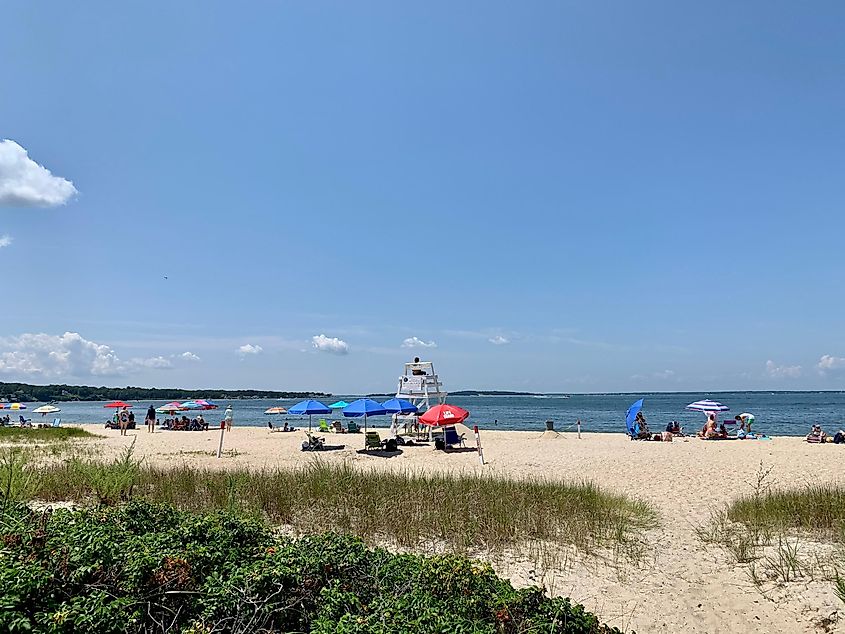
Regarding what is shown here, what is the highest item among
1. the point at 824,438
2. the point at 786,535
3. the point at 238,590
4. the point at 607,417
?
the point at 238,590

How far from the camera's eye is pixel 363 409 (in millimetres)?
20469

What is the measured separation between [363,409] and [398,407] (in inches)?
99.6

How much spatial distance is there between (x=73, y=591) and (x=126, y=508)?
208cm

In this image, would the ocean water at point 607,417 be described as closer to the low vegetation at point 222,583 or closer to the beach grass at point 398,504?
the beach grass at point 398,504

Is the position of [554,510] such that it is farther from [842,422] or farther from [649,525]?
[842,422]

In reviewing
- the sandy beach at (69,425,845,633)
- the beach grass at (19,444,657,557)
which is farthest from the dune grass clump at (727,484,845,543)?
the beach grass at (19,444,657,557)

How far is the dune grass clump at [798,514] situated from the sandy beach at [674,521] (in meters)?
0.74

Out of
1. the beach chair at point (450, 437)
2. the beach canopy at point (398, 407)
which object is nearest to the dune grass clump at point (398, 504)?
the beach chair at point (450, 437)

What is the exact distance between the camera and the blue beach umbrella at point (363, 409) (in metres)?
20.3

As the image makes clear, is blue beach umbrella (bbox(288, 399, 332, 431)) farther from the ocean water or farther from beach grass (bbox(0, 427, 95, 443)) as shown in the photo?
beach grass (bbox(0, 427, 95, 443))

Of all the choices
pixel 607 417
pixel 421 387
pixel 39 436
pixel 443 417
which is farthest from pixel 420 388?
pixel 607 417

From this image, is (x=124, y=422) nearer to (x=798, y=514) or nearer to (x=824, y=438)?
(x=798, y=514)

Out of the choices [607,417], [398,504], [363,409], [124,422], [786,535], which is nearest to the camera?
[786,535]

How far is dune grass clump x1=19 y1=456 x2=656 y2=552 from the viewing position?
693 cm
